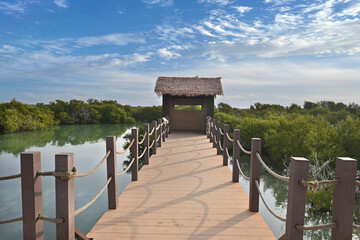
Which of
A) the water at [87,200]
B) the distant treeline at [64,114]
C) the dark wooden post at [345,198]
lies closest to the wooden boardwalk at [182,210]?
the dark wooden post at [345,198]

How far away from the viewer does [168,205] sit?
3.48 metres

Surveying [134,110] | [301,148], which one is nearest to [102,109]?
[134,110]

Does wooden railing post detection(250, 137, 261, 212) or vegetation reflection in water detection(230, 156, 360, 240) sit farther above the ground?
wooden railing post detection(250, 137, 261, 212)

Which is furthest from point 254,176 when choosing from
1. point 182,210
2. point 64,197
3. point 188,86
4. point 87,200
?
point 188,86

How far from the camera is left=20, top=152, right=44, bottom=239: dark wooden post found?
2064 millimetres

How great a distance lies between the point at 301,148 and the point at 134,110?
112ft

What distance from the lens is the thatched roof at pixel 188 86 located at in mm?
12273

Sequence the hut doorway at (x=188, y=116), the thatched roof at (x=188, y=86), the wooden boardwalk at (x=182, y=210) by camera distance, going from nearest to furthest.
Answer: the wooden boardwalk at (x=182, y=210) < the thatched roof at (x=188, y=86) < the hut doorway at (x=188, y=116)

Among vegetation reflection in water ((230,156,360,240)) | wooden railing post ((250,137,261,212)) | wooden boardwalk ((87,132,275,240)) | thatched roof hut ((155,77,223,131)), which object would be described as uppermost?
thatched roof hut ((155,77,223,131))

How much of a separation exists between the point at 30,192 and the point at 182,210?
1856 mm

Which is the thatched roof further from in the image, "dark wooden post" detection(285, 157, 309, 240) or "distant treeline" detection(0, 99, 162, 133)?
"distant treeline" detection(0, 99, 162, 133)

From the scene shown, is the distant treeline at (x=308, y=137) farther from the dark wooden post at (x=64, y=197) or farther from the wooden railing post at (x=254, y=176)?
the dark wooden post at (x=64, y=197)

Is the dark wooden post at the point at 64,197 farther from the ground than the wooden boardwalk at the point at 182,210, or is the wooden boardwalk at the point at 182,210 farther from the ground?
the dark wooden post at the point at 64,197

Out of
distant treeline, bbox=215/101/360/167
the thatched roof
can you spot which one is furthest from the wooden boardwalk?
the thatched roof
